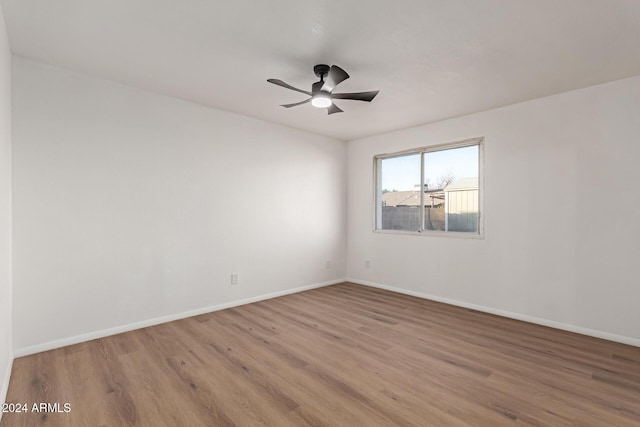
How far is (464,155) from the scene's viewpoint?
425cm

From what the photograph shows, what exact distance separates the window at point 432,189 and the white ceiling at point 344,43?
1.01m

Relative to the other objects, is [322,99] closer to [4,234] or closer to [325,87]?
[325,87]

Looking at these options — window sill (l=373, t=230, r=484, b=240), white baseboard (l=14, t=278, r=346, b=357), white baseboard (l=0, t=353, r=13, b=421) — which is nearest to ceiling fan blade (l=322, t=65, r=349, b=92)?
window sill (l=373, t=230, r=484, b=240)

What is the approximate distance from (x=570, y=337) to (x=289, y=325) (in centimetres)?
281

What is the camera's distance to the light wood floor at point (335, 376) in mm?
1927

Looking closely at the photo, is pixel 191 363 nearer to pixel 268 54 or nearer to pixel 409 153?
pixel 268 54

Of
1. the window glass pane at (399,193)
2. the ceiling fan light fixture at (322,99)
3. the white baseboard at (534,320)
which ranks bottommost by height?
the white baseboard at (534,320)

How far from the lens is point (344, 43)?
2414 mm

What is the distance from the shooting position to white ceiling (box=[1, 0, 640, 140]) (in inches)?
79.8

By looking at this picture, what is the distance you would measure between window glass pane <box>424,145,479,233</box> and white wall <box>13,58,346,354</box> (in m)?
1.93

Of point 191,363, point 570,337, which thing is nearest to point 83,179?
point 191,363

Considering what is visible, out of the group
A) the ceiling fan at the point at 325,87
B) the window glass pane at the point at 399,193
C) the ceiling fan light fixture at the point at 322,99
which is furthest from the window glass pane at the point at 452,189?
the ceiling fan light fixture at the point at 322,99

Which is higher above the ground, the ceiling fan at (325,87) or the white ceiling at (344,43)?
the white ceiling at (344,43)

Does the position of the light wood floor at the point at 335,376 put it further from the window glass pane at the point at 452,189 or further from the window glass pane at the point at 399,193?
the window glass pane at the point at 399,193
